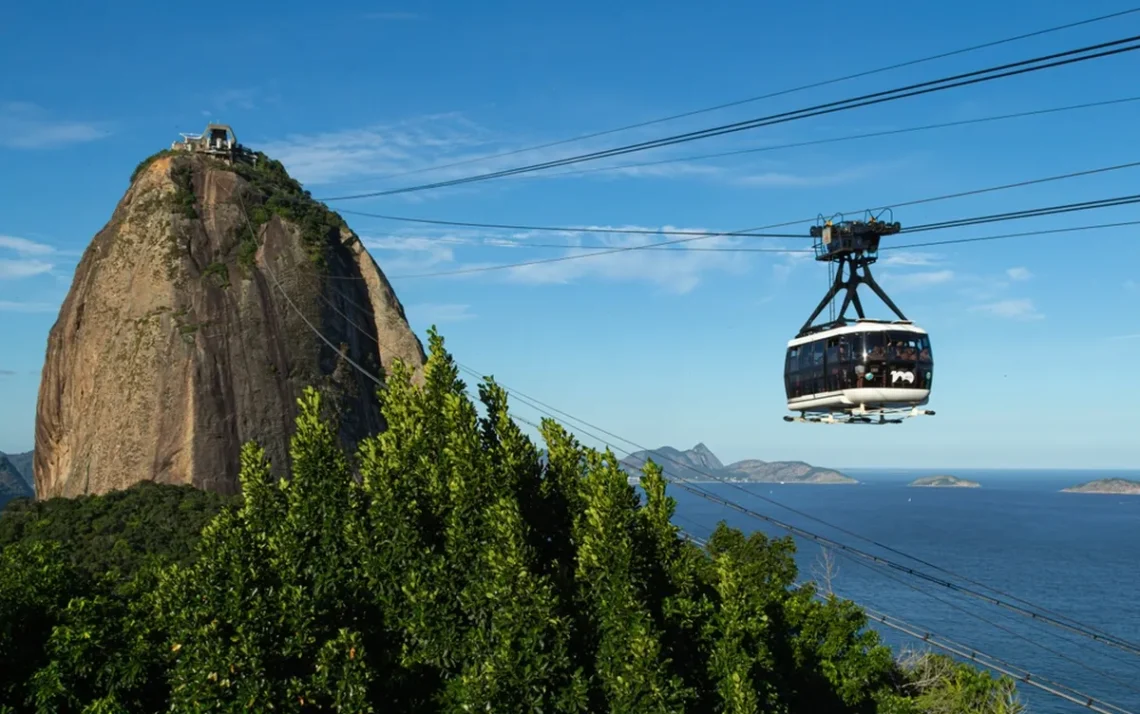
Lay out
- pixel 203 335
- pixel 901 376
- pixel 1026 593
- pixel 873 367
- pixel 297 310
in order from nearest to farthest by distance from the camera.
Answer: pixel 873 367, pixel 901 376, pixel 203 335, pixel 297 310, pixel 1026 593

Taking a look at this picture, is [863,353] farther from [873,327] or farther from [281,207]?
[281,207]

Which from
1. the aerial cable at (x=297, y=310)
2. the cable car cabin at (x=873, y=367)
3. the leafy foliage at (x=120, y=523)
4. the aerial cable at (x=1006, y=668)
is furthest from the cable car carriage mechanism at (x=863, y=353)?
the aerial cable at (x=297, y=310)

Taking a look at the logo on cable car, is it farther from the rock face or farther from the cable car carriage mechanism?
the rock face

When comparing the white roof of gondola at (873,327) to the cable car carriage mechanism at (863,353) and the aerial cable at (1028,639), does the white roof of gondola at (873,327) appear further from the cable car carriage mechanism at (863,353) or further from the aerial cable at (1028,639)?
the aerial cable at (1028,639)

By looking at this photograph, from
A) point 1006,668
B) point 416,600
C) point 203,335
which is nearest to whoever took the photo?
point 416,600

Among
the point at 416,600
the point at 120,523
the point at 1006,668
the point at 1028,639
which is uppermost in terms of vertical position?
the point at 416,600

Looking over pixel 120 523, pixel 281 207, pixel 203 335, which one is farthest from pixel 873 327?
pixel 281 207

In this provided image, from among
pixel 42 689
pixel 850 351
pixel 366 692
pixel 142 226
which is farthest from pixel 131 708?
pixel 142 226
